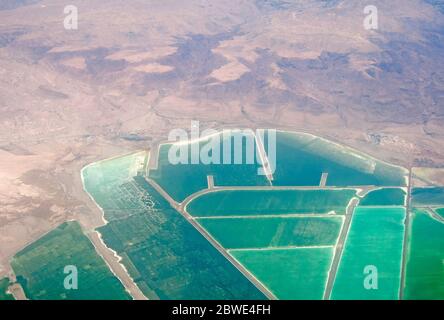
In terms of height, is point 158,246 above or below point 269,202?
above

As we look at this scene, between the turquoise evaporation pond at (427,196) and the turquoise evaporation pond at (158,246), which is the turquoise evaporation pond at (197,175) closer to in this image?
the turquoise evaporation pond at (158,246)

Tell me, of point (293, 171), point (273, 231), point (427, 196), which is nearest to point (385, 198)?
point (427, 196)

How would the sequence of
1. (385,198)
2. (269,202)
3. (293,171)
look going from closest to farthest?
(269,202) → (385,198) → (293,171)

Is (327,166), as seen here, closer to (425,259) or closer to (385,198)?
(385,198)

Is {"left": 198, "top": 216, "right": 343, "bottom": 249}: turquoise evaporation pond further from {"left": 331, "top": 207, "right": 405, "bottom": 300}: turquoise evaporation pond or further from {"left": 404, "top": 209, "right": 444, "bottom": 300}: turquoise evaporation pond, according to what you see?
{"left": 404, "top": 209, "right": 444, "bottom": 300}: turquoise evaporation pond

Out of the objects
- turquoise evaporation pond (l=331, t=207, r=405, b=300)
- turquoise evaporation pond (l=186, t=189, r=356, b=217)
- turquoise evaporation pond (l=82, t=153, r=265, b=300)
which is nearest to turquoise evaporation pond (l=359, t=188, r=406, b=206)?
turquoise evaporation pond (l=331, t=207, r=405, b=300)

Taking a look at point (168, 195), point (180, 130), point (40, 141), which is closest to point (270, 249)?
A: point (168, 195)

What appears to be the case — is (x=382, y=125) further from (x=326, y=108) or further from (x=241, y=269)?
(x=241, y=269)
